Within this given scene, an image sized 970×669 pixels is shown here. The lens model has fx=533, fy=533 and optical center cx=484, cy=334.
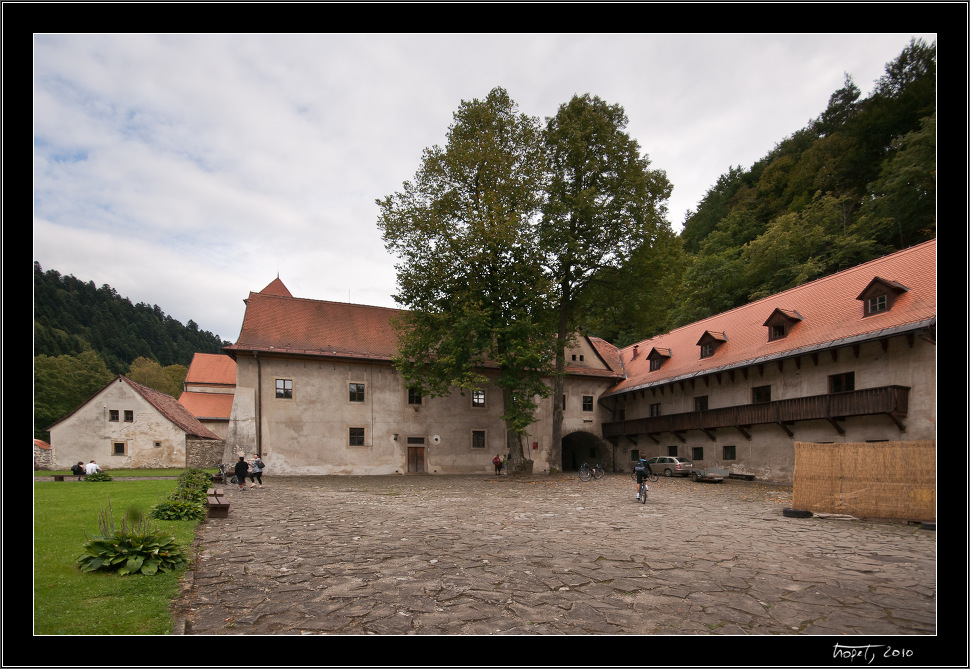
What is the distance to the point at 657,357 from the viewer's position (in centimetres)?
3466

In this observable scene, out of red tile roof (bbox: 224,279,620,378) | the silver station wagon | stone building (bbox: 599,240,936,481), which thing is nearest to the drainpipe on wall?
red tile roof (bbox: 224,279,620,378)

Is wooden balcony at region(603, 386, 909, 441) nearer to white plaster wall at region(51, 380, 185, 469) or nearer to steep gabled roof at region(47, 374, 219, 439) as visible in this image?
steep gabled roof at region(47, 374, 219, 439)

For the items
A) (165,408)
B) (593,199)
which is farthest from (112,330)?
(593,199)

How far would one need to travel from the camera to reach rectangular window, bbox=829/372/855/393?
2261cm

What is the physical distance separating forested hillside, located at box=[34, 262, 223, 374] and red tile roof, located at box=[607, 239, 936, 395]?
1922 inches

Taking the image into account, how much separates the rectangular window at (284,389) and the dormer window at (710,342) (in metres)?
23.8

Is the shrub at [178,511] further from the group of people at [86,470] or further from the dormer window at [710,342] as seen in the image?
the dormer window at [710,342]

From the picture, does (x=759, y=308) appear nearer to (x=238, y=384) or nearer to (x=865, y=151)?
(x=865, y=151)

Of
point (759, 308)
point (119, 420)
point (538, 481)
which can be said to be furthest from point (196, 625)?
point (119, 420)

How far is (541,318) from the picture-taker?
2866 cm

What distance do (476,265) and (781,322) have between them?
603 inches

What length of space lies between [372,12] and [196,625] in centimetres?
557

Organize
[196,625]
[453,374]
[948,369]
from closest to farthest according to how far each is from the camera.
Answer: [948,369] → [196,625] → [453,374]

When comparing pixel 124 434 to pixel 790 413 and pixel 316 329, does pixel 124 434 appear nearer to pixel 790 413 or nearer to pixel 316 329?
pixel 316 329
